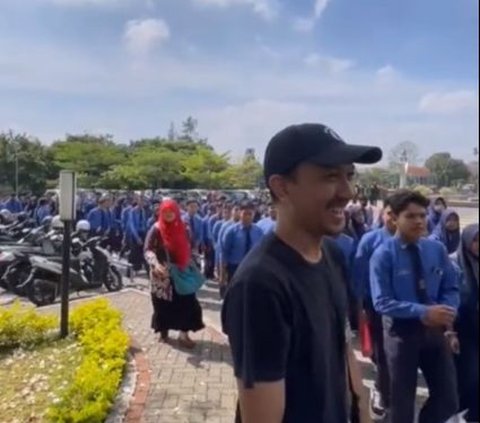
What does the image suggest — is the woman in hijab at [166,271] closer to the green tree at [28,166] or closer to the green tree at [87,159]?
the green tree at [28,166]

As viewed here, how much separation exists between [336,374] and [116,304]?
720 centimetres

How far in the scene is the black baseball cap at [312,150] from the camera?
1521 mm

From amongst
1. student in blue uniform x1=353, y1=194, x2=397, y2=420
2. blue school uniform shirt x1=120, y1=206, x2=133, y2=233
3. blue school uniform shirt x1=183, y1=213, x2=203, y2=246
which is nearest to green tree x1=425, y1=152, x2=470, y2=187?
student in blue uniform x1=353, y1=194, x2=397, y2=420

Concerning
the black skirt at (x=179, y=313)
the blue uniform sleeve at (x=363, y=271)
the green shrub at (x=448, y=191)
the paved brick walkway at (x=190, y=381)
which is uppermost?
the green shrub at (x=448, y=191)

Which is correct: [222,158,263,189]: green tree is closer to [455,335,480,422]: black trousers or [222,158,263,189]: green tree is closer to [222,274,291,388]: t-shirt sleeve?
[222,274,291,388]: t-shirt sleeve

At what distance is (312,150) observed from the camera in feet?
5.05

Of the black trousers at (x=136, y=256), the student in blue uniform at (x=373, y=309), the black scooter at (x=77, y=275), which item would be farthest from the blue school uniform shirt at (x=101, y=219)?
the student in blue uniform at (x=373, y=309)

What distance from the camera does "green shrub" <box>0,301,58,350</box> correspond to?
6.13 meters

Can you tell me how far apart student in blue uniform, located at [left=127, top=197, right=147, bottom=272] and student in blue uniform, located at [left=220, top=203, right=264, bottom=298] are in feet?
16.5

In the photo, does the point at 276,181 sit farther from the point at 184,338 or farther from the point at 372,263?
the point at 184,338

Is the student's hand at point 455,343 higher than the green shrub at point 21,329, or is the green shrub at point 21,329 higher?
the student's hand at point 455,343

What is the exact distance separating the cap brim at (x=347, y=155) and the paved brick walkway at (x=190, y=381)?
119 inches

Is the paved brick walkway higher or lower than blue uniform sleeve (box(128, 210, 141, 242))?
lower

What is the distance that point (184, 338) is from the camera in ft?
19.9
